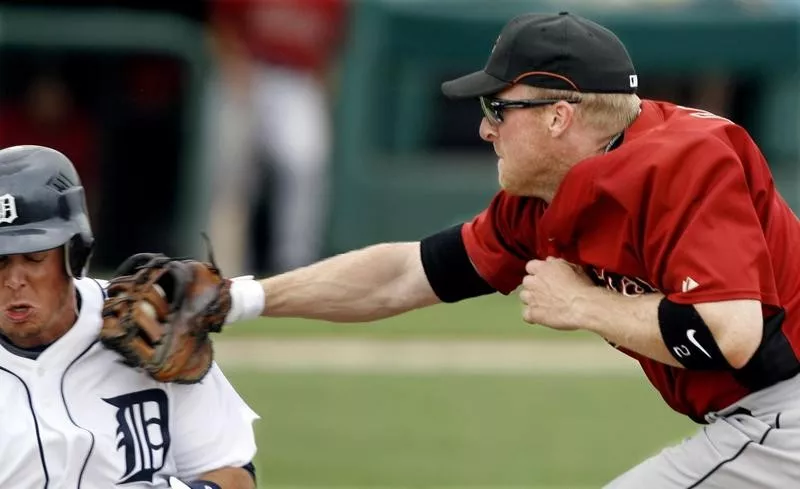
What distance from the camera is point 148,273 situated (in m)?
4.18

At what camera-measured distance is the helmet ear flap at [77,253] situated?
13.0 feet

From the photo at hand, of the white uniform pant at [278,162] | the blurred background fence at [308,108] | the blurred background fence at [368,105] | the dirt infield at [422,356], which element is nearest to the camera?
the dirt infield at [422,356]

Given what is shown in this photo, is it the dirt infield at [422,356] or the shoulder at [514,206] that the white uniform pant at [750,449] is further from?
the dirt infield at [422,356]

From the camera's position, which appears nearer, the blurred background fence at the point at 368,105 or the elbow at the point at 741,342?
the elbow at the point at 741,342

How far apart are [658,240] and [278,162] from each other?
399 inches

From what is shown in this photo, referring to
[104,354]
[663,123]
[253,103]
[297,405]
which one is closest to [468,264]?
[663,123]

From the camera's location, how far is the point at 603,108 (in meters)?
4.34

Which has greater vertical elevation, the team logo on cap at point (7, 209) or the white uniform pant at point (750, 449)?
the team logo on cap at point (7, 209)

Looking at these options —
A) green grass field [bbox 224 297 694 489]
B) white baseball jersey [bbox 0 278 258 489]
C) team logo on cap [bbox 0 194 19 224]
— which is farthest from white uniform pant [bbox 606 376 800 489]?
green grass field [bbox 224 297 694 489]

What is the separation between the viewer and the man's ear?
14.1 ft

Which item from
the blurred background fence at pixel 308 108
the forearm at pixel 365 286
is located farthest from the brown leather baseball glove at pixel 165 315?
the blurred background fence at pixel 308 108

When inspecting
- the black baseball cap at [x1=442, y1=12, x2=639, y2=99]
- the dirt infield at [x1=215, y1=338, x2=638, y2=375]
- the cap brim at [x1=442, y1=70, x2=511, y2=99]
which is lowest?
the dirt infield at [x1=215, y1=338, x2=638, y2=375]

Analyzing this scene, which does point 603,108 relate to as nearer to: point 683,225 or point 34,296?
point 683,225

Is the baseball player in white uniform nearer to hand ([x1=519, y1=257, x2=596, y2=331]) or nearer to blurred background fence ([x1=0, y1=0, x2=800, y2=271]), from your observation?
hand ([x1=519, y1=257, x2=596, y2=331])
